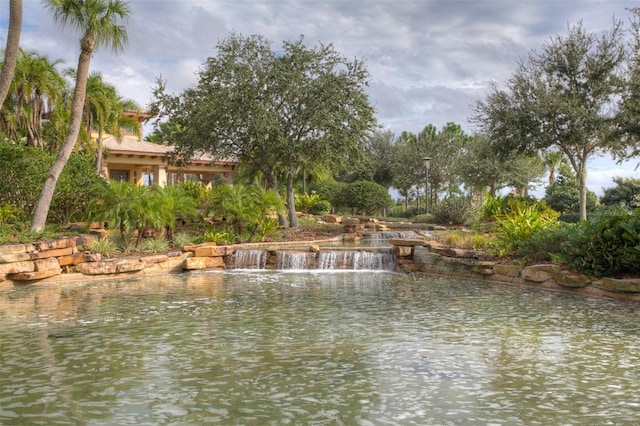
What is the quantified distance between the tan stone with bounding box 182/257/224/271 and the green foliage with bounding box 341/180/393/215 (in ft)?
62.2

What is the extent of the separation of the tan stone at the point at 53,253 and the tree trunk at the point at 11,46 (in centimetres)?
446

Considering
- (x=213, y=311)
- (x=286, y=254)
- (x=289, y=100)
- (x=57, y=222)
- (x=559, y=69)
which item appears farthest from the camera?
(x=559, y=69)

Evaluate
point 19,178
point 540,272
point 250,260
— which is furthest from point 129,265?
point 540,272

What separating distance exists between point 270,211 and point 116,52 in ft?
24.8

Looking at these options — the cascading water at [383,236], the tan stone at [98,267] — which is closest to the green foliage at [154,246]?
the tan stone at [98,267]

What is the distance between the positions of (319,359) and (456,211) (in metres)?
23.1

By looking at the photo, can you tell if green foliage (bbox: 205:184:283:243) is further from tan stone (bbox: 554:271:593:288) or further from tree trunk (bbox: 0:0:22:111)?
tan stone (bbox: 554:271:593:288)

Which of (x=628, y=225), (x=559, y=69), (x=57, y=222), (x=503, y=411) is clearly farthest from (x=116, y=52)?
(x=559, y=69)

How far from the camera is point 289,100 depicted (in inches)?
971

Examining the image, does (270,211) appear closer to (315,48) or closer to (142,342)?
(315,48)

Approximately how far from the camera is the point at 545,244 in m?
14.4

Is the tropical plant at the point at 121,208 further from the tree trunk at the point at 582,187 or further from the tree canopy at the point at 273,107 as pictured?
the tree trunk at the point at 582,187

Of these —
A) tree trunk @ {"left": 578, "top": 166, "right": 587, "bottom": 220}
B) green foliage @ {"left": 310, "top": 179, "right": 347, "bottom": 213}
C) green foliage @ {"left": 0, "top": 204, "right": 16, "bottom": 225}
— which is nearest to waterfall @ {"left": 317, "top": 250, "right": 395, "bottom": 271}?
green foliage @ {"left": 0, "top": 204, "right": 16, "bottom": 225}

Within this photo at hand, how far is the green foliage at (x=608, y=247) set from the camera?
11836 mm
